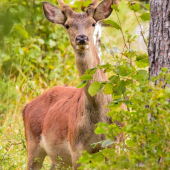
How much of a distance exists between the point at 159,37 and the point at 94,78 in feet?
4.17

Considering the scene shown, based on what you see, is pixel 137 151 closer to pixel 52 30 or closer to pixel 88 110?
pixel 88 110

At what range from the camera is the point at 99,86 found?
10.2 feet

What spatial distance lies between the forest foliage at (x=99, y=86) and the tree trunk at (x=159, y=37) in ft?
0.45

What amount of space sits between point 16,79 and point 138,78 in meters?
5.31

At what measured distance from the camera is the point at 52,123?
489 centimetres

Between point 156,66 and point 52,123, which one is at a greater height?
point 156,66

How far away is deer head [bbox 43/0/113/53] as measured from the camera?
4.03 metres

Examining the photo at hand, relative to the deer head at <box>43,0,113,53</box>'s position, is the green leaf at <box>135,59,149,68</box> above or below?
below

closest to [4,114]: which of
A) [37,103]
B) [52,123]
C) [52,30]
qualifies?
[37,103]

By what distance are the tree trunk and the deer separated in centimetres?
100

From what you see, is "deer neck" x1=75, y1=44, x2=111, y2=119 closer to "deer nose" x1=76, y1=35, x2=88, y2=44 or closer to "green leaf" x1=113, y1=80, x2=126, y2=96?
"deer nose" x1=76, y1=35, x2=88, y2=44

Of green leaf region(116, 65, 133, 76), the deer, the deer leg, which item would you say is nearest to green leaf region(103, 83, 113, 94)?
green leaf region(116, 65, 133, 76)

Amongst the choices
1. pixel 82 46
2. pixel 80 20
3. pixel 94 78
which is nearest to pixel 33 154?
pixel 94 78

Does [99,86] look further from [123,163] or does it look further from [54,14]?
[54,14]
